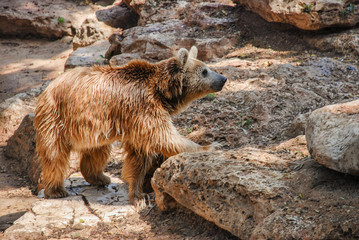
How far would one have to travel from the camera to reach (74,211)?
16.3 feet

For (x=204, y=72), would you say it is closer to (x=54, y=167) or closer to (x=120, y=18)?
(x=54, y=167)

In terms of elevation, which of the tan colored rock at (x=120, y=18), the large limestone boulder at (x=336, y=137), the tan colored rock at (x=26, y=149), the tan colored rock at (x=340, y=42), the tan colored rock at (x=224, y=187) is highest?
the tan colored rock at (x=120, y=18)

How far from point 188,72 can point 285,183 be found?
247 centimetres

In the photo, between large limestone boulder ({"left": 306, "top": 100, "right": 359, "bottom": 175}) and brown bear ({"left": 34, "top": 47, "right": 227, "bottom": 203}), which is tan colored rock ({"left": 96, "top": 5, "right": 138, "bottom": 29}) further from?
large limestone boulder ({"left": 306, "top": 100, "right": 359, "bottom": 175})

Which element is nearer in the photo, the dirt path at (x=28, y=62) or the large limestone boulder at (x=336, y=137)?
the large limestone boulder at (x=336, y=137)

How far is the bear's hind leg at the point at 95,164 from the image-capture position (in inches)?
227

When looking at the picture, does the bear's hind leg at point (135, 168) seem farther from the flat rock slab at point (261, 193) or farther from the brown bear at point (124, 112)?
the flat rock slab at point (261, 193)

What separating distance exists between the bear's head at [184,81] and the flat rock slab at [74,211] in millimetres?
1537

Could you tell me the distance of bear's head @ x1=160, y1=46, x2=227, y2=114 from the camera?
5223mm

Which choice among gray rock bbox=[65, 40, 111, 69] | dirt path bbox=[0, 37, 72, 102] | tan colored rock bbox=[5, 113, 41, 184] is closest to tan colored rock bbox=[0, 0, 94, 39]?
dirt path bbox=[0, 37, 72, 102]

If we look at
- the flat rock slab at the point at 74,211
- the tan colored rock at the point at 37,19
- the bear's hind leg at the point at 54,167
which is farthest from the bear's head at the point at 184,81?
the tan colored rock at the point at 37,19

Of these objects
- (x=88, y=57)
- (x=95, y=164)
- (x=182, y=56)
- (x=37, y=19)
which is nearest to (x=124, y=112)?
(x=182, y=56)

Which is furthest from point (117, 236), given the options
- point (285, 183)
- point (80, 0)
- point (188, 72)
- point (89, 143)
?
point (80, 0)

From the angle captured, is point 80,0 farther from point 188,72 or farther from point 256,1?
point 188,72
